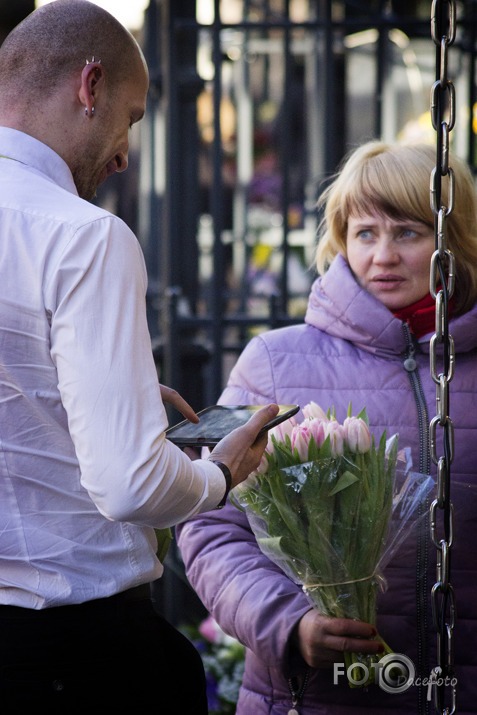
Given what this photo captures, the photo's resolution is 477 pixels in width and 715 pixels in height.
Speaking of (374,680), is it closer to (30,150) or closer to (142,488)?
(142,488)

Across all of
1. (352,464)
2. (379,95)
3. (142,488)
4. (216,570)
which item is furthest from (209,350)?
(142,488)

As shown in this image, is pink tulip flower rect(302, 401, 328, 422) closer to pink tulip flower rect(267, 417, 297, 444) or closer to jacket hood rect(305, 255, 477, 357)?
pink tulip flower rect(267, 417, 297, 444)

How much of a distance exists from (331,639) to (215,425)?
0.46 metres

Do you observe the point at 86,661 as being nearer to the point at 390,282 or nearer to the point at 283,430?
the point at 283,430

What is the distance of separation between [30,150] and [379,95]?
256cm

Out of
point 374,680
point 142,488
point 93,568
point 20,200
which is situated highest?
point 20,200

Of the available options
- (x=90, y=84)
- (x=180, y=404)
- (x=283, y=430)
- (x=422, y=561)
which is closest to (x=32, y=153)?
(x=90, y=84)

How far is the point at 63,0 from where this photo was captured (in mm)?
1695

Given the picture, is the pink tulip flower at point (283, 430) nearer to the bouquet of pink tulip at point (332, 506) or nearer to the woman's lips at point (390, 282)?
the bouquet of pink tulip at point (332, 506)

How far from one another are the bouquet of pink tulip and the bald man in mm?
93

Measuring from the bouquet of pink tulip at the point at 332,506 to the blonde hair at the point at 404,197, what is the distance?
66cm

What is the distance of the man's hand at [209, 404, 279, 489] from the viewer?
1.62 meters

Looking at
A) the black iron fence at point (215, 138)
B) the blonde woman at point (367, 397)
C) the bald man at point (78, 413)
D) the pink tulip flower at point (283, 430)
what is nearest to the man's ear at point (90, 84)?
the bald man at point (78, 413)

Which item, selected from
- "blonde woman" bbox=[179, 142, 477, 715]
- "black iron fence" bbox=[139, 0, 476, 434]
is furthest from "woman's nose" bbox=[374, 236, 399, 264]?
"black iron fence" bbox=[139, 0, 476, 434]
